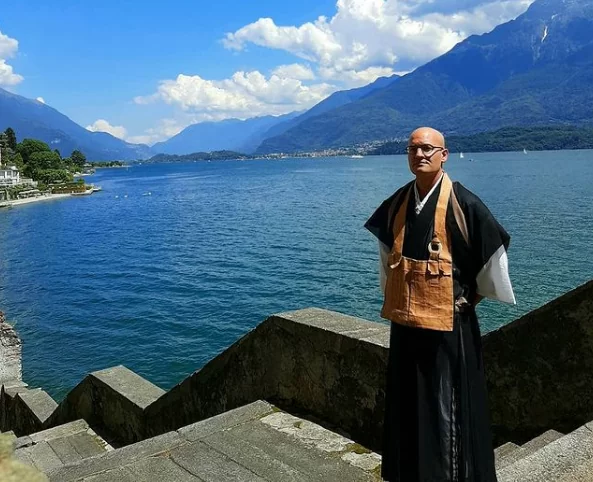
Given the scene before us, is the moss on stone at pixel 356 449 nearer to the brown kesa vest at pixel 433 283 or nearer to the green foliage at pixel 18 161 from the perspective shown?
the brown kesa vest at pixel 433 283

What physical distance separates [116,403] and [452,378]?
5.48m

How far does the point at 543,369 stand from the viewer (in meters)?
3.75

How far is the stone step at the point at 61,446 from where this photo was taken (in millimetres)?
6809

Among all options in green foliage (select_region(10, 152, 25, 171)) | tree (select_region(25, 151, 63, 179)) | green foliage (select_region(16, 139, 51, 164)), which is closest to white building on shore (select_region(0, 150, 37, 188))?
tree (select_region(25, 151, 63, 179))

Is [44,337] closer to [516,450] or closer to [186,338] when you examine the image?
[186,338]

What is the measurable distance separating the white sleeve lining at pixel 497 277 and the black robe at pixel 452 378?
0.03m

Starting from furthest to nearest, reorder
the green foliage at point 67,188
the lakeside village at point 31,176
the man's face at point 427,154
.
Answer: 1. the green foliage at point 67,188
2. the lakeside village at point 31,176
3. the man's face at point 427,154

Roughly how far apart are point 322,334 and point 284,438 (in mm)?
885

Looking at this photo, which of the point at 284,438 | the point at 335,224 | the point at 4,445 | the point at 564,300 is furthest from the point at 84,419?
the point at 335,224

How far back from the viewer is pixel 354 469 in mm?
4129

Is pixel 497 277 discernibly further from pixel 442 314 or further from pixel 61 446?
pixel 61 446

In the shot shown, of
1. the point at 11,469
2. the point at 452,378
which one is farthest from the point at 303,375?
the point at 11,469

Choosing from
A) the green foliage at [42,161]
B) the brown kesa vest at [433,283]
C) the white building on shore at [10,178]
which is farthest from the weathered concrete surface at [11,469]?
the green foliage at [42,161]

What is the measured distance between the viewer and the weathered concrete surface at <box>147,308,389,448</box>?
15.3ft
